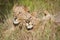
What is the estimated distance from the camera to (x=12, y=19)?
13.1ft

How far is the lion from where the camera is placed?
3850mm

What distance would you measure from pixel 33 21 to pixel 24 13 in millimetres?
213

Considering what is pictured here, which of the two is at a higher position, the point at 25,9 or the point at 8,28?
the point at 25,9

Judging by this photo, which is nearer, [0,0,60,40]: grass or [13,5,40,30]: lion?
[0,0,60,40]: grass

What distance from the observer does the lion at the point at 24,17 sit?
12.6ft

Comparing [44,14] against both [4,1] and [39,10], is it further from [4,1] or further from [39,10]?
[4,1]

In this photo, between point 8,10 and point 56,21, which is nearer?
point 56,21

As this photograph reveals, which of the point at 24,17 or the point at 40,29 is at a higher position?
the point at 24,17

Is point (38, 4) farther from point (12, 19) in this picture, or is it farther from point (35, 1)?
point (12, 19)

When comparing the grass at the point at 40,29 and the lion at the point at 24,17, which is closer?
the grass at the point at 40,29

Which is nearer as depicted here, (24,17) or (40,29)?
(40,29)

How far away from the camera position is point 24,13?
3.94m

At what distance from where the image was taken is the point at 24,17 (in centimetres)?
391

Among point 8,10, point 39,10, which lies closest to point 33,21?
→ point 39,10
